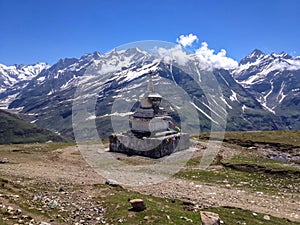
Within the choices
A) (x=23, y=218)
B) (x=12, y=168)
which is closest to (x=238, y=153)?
(x=12, y=168)

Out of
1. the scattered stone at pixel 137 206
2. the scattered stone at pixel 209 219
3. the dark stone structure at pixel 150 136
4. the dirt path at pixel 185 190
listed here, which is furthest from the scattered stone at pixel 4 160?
the scattered stone at pixel 209 219

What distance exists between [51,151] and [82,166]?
572 inches

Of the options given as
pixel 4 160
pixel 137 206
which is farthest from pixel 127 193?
pixel 4 160

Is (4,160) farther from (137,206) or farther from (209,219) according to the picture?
(209,219)

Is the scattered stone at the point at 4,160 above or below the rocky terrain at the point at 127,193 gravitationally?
above

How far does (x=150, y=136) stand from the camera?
5044 centimetres

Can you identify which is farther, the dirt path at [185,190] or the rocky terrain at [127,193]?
the dirt path at [185,190]

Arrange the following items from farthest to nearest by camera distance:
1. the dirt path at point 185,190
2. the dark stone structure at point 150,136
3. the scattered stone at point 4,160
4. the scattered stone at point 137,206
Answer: the dark stone structure at point 150,136 < the scattered stone at point 4,160 < the dirt path at point 185,190 < the scattered stone at point 137,206

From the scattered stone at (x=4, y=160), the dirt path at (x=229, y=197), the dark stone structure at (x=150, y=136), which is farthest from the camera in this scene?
the dark stone structure at (x=150, y=136)

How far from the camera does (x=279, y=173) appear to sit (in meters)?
37.8

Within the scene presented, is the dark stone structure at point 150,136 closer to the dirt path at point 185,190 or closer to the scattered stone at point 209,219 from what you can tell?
the dirt path at point 185,190

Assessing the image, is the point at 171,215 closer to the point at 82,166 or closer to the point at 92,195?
the point at 92,195

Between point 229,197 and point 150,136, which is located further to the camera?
point 150,136

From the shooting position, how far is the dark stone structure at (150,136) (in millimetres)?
48075
